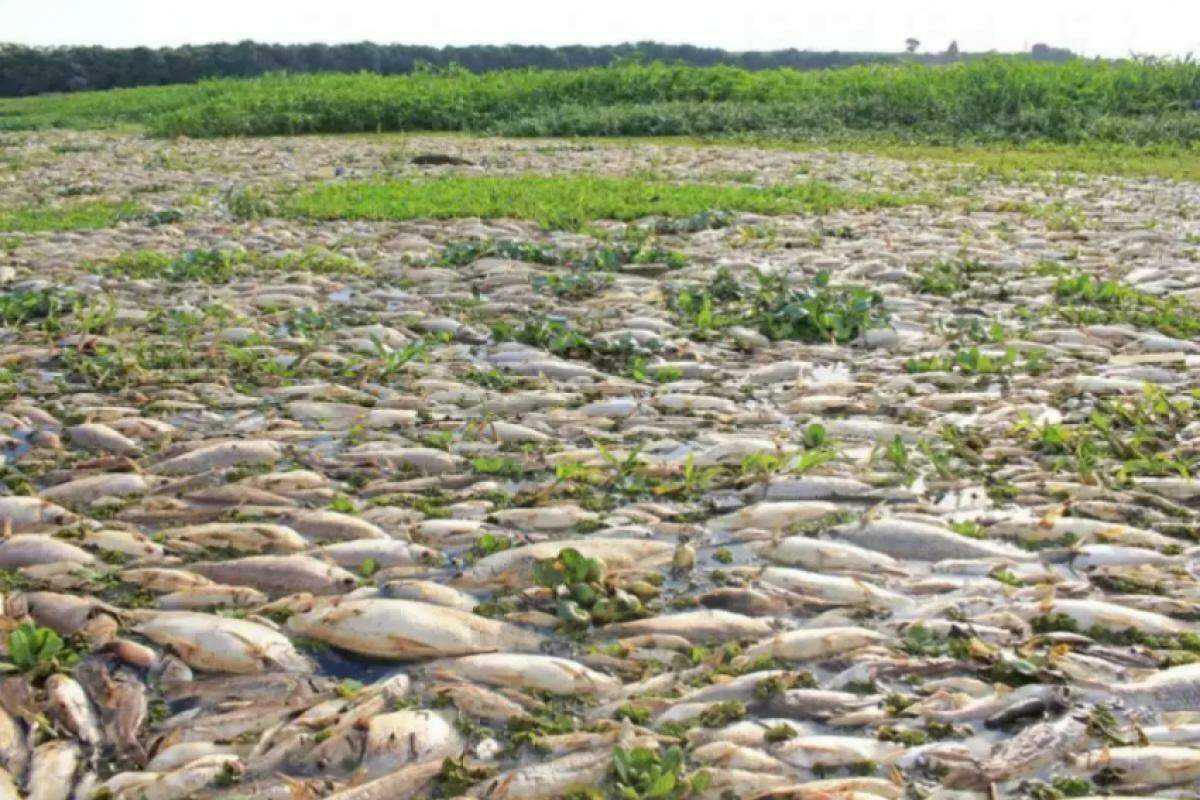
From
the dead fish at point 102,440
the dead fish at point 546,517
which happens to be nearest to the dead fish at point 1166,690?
the dead fish at point 546,517

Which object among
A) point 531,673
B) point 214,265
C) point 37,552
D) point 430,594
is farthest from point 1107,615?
point 214,265

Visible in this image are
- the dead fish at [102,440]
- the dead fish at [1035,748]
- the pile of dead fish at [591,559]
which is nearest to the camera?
the dead fish at [1035,748]

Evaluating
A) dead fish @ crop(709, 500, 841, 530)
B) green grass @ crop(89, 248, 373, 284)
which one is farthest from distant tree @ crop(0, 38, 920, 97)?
dead fish @ crop(709, 500, 841, 530)

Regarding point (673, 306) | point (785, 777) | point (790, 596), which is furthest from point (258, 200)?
point (785, 777)

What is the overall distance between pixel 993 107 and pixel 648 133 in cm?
563

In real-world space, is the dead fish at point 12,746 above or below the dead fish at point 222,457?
below

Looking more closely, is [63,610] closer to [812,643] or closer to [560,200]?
[812,643]

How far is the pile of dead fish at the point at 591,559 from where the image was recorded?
9.44 ft

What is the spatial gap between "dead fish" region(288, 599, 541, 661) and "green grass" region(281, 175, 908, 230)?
7.19m

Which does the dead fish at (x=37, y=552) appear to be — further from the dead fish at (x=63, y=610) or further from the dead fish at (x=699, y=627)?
the dead fish at (x=699, y=627)

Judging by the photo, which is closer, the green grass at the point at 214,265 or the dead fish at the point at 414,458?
the dead fish at the point at 414,458

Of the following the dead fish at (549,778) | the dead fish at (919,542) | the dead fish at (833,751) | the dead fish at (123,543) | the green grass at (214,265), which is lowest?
the dead fish at (549,778)

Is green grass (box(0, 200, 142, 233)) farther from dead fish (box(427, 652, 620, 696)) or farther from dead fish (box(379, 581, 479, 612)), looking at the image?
dead fish (box(427, 652, 620, 696))

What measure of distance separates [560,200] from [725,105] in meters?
12.2
